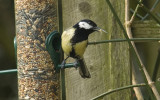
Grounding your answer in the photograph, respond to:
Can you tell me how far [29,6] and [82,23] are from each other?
389 mm

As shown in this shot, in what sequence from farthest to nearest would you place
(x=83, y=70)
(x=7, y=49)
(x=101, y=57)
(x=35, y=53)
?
(x=7, y=49) < (x=101, y=57) < (x=83, y=70) < (x=35, y=53)

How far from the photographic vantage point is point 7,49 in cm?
483

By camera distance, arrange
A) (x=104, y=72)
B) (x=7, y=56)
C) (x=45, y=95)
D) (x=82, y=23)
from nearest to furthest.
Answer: (x=45, y=95), (x=82, y=23), (x=104, y=72), (x=7, y=56)

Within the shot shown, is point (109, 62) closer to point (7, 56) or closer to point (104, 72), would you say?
point (104, 72)

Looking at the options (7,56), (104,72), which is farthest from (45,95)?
(7,56)

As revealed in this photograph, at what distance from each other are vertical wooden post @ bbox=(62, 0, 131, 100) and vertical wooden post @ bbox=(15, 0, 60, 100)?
0.30 meters

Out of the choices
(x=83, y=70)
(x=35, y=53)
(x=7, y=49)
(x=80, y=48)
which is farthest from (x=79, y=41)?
(x=7, y=49)

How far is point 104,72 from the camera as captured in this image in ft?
8.44

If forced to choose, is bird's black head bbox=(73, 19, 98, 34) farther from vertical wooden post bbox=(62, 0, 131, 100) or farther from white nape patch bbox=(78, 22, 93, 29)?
vertical wooden post bbox=(62, 0, 131, 100)

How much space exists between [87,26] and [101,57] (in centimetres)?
28

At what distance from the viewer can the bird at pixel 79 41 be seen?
2412 millimetres

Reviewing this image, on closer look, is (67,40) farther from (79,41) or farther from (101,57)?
(101,57)

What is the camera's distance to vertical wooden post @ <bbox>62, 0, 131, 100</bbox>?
8.34 feet

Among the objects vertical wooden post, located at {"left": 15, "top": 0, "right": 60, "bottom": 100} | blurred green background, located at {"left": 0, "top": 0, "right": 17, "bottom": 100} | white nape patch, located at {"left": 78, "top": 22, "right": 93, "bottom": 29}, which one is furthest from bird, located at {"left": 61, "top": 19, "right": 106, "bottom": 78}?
blurred green background, located at {"left": 0, "top": 0, "right": 17, "bottom": 100}
